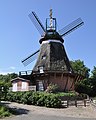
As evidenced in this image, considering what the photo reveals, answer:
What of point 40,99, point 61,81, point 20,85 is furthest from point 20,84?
point 40,99

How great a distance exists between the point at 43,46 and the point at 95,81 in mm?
19418

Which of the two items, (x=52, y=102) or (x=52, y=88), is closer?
(x=52, y=102)

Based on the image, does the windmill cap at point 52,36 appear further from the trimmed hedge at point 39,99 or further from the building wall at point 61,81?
the trimmed hedge at point 39,99

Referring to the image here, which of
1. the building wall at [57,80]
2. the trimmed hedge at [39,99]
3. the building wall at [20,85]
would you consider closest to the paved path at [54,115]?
the trimmed hedge at [39,99]

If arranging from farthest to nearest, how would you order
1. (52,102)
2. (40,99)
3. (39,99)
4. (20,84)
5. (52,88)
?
1. (20,84)
2. (52,88)
3. (39,99)
4. (40,99)
5. (52,102)

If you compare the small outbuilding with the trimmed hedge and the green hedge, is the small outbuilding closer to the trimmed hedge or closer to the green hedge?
the trimmed hedge

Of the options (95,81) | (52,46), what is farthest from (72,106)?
(95,81)

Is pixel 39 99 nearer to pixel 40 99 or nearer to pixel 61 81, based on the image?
pixel 40 99

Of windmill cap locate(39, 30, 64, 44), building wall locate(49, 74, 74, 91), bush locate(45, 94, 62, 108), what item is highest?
windmill cap locate(39, 30, 64, 44)

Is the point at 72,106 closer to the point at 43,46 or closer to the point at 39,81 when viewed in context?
the point at 39,81

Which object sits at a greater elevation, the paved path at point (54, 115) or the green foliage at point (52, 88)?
the green foliage at point (52, 88)

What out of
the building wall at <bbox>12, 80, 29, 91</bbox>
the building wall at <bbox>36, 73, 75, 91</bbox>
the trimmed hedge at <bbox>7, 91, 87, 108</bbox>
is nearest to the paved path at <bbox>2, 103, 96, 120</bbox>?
the trimmed hedge at <bbox>7, 91, 87, 108</bbox>

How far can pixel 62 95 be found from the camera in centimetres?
3491

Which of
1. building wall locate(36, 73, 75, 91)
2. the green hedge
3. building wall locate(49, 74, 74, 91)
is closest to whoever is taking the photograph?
the green hedge
